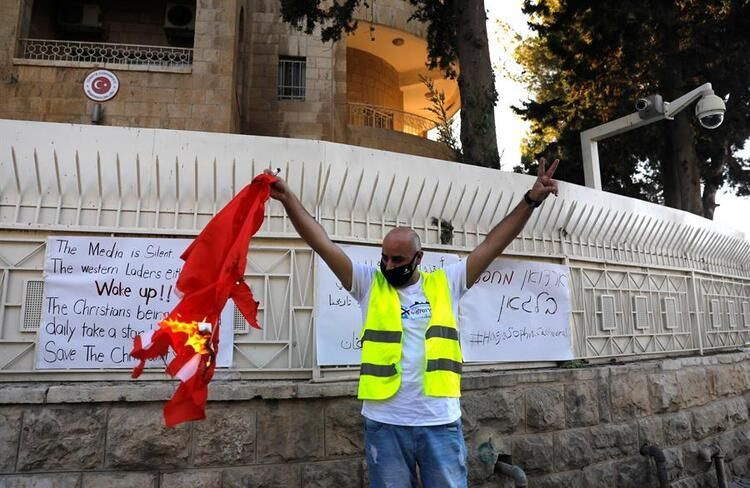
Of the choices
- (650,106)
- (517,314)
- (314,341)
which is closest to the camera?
(314,341)

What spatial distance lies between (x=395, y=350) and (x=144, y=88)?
12.4 m

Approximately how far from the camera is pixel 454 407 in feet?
8.65

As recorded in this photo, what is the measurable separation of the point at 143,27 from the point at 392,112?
8255mm

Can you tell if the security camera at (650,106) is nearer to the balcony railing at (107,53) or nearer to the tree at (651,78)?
the tree at (651,78)

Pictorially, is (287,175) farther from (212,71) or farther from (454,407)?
(212,71)

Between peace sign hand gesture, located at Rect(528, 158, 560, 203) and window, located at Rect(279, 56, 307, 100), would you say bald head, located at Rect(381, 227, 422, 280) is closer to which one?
peace sign hand gesture, located at Rect(528, 158, 560, 203)

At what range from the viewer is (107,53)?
45.6 feet

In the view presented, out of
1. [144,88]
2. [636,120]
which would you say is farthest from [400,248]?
[144,88]

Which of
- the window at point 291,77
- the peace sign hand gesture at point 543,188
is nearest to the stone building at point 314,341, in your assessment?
the peace sign hand gesture at point 543,188

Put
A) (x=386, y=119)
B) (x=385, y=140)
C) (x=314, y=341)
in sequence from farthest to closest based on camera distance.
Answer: (x=386, y=119) → (x=385, y=140) → (x=314, y=341)

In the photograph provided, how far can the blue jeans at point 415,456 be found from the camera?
2.51 metres

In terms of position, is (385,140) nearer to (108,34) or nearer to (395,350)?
(108,34)

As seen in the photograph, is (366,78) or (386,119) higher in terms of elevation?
(366,78)

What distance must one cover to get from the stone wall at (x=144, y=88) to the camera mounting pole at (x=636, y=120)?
335 inches
